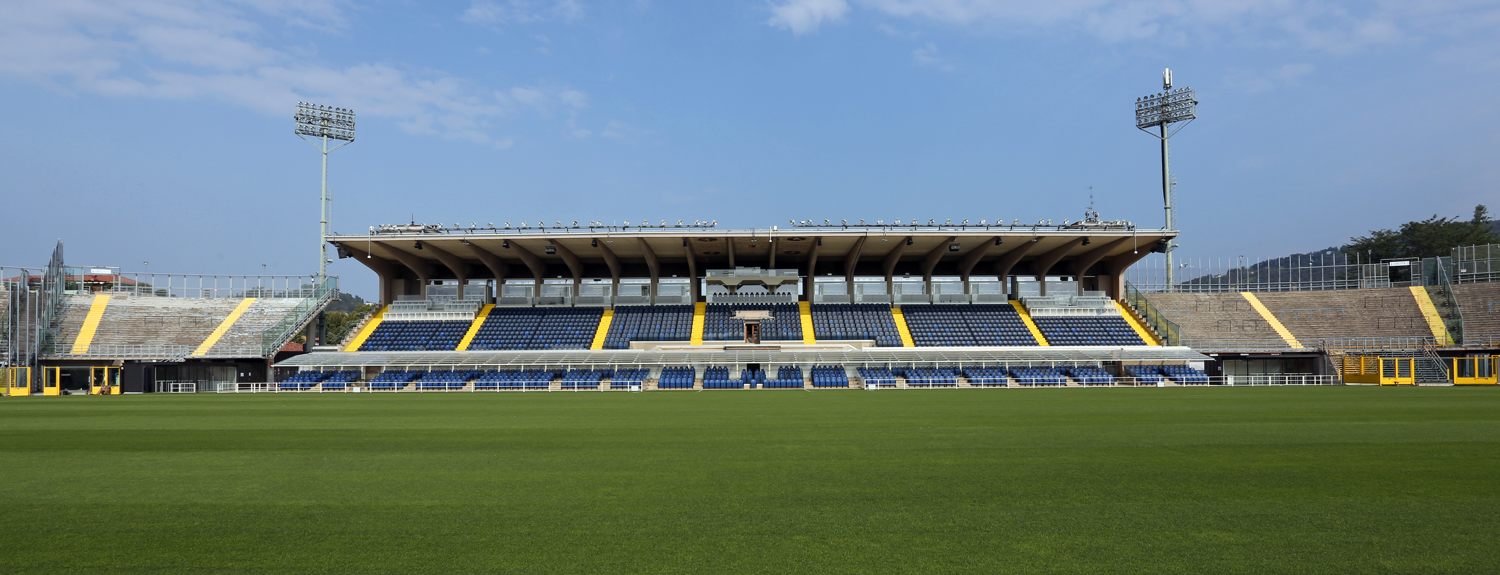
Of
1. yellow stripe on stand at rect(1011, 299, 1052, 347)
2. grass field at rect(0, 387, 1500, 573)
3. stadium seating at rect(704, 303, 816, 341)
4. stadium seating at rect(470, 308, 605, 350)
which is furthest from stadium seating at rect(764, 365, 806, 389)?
grass field at rect(0, 387, 1500, 573)

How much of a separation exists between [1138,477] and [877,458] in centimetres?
268

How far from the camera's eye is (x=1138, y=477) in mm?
8062

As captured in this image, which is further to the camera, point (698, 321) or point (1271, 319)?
point (698, 321)

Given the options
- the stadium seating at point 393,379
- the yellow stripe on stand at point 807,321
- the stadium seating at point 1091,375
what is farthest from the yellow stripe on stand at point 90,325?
the stadium seating at point 1091,375

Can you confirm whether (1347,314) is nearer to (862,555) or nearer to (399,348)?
(399,348)

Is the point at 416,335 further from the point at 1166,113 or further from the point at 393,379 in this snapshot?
the point at 1166,113

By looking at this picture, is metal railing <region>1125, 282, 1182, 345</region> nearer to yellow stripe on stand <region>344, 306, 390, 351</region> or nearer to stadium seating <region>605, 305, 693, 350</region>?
stadium seating <region>605, 305, 693, 350</region>

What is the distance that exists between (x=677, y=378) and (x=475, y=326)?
14098 mm

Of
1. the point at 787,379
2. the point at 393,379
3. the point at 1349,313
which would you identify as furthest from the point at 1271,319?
the point at 393,379

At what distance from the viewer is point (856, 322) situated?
45625 millimetres

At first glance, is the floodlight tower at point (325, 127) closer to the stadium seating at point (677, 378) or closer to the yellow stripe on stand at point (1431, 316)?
the stadium seating at point (677, 378)

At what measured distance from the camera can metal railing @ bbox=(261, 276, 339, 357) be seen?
1603 inches

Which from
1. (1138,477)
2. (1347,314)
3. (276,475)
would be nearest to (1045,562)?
(1138,477)

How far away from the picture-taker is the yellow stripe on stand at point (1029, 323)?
142ft
